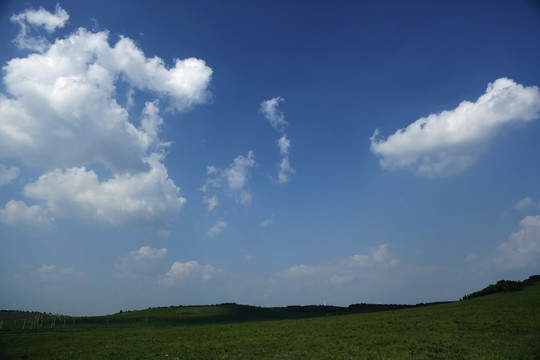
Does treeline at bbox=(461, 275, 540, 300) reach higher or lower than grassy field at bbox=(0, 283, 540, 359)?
higher

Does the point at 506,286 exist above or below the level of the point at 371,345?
above

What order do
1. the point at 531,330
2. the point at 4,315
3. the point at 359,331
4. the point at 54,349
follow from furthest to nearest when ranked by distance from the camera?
the point at 4,315 < the point at 359,331 < the point at 54,349 < the point at 531,330

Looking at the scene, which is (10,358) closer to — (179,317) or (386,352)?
(386,352)

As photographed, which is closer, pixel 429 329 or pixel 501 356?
pixel 501 356

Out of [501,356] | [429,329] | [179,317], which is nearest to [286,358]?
[501,356]

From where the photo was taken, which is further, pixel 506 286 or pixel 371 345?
pixel 506 286

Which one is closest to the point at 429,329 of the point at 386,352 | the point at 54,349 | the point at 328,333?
the point at 328,333

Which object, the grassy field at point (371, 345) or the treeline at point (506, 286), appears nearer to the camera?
the grassy field at point (371, 345)

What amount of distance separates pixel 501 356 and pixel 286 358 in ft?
61.6

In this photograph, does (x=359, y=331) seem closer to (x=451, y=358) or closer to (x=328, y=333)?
(x=328, y=333)

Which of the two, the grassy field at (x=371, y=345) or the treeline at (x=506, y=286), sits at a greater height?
the treeline at (x=506, y=286)

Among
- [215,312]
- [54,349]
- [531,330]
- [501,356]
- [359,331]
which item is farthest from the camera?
[215,312]

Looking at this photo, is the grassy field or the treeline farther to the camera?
the treeline

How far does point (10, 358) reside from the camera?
38.5 meters
